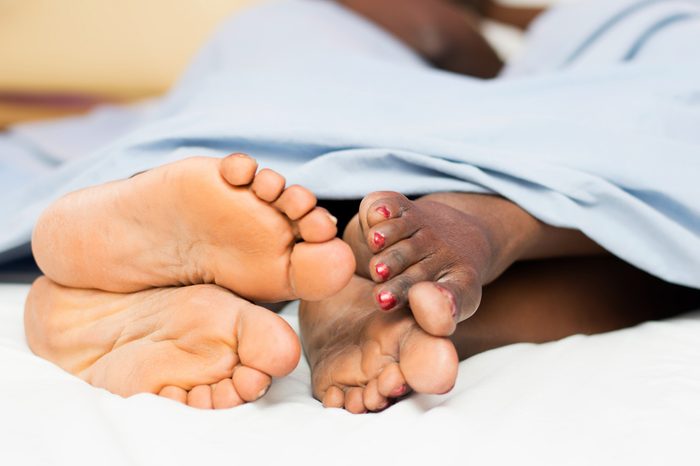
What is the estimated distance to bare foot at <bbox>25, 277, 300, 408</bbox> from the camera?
0.61 metres

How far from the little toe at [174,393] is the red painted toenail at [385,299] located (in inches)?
7.2

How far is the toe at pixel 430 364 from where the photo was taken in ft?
1.81

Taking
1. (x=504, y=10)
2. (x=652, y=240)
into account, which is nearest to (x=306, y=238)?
(x=652, y=240)

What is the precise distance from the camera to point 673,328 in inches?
30.7

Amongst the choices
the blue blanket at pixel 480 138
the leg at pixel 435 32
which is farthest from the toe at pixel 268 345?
the leg at pixel 435 32

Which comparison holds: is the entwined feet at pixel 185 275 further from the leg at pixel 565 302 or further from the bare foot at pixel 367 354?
the leg at pixel 565 302

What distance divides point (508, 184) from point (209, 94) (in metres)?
0.45

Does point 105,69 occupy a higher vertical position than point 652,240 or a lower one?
lower

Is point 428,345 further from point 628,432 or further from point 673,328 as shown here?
point 673,328

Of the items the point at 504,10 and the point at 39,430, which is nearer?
the point at 39,430

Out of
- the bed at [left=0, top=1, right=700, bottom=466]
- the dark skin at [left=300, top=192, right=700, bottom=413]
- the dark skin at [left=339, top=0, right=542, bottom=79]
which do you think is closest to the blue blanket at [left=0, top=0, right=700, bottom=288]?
the dark skin at [left=300, top=192, right=700, bottom=413]

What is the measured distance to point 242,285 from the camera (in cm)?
66

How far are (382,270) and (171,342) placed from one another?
19 cm

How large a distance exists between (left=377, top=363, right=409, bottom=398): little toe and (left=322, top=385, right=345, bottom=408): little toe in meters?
0.05
